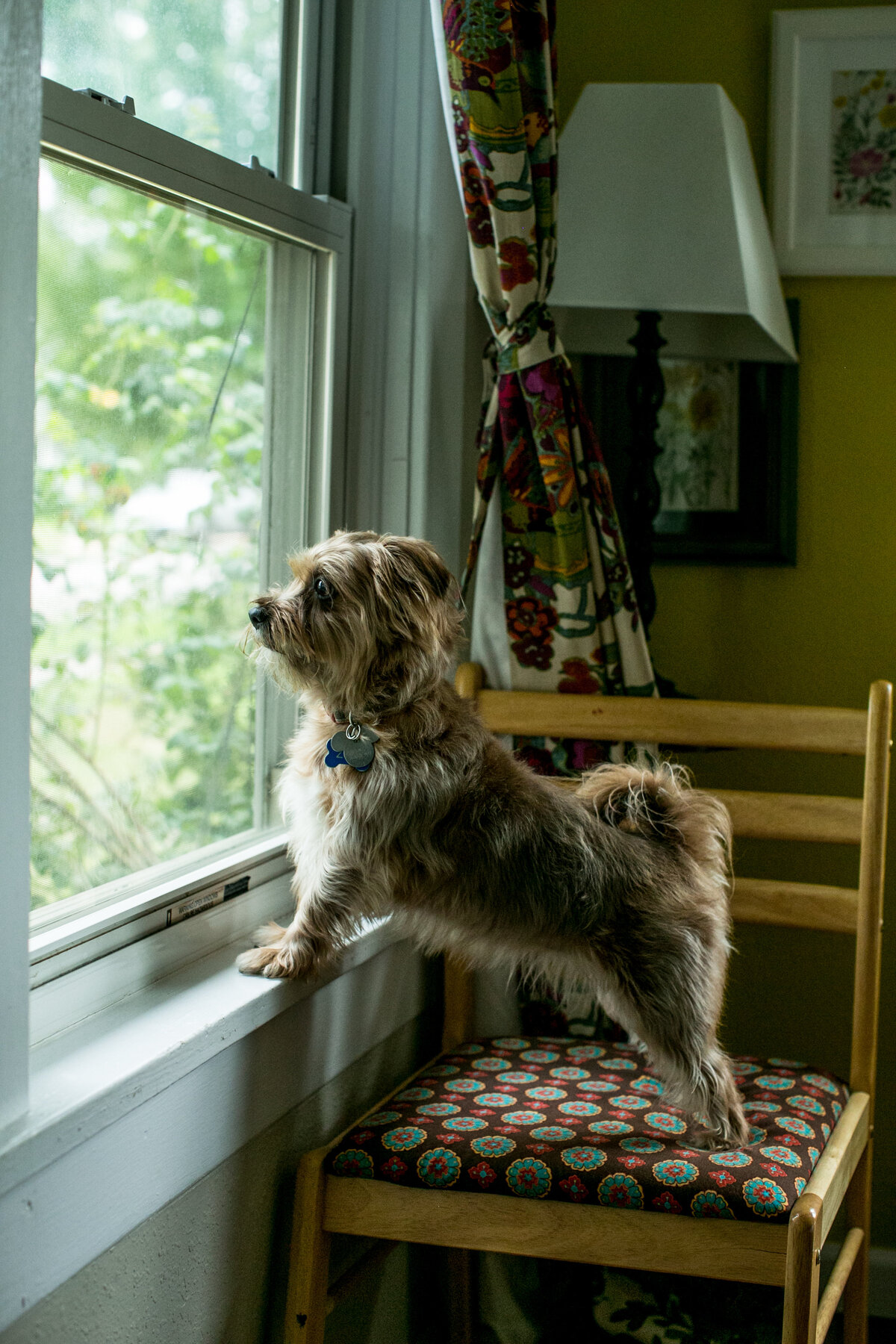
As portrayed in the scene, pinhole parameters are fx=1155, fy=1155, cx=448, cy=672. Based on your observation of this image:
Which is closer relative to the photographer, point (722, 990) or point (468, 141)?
point (722, 990)

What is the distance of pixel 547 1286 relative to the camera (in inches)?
71.7

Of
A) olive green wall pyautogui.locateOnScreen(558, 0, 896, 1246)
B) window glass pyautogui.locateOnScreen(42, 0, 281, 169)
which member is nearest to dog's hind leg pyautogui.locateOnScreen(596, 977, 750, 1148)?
olive green wall pyautogui.locateOnScreen(558, 0, 896, 1246)

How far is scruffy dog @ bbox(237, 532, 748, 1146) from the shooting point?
4.07 ft

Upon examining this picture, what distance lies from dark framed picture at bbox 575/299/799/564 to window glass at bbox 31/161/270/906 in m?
0.76

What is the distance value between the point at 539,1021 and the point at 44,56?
4.73 feet

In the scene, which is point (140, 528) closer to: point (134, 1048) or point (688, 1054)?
point (134, 1048)

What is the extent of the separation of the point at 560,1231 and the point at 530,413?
1075 millimetres

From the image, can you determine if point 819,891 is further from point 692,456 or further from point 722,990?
point 692,456

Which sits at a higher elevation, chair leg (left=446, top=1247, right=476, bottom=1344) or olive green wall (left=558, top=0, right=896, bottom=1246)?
olive green wall (left=558, top=0, right=896, bottom=1246)

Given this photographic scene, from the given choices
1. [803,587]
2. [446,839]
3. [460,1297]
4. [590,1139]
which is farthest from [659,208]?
[460,1297]

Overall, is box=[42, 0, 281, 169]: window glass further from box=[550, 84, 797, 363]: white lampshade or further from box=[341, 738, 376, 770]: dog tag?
box=[341, 738, 376, 770]: dog tag

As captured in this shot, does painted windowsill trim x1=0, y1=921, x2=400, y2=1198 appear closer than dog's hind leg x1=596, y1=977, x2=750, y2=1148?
Yes

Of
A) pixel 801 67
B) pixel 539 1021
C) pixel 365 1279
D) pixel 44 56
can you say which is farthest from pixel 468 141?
pixel 365 1279

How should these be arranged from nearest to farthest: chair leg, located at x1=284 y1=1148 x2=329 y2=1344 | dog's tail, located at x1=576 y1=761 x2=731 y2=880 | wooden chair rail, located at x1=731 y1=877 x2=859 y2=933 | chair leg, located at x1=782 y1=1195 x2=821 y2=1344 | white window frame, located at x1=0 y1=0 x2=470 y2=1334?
white window frame, located at x1=0 y1=0 x2=470 y2=1334
chair leg, located at x1=782 y1=1195 x2=821 y2=1344
chair leg, located at x1=284 y1=1148 x2=329 y2=1344
dog's tail, located at x1=576 y1=761 x2=731 y2=880
wooden chair rail, located at x1=731 y1=877 x2=859 y2=933
